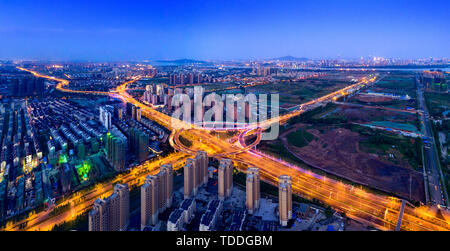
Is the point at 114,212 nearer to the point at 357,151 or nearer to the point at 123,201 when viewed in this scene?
the point at 123,201

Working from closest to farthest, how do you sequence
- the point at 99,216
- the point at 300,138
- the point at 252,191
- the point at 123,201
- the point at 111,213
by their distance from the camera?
the point at 99,216
the point at 111,213
the point at 123,201
the point at 252,191
the point at 300,138

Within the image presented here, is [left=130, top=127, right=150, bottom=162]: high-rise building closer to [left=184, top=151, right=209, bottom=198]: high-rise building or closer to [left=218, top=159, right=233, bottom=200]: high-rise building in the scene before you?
[left=184, top=151, right=209, bottom=198]: high-rise building

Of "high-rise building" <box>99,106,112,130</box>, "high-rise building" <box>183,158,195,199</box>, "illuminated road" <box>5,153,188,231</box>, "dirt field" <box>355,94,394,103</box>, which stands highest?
"dirt field" <box>355,94,394,103</box>

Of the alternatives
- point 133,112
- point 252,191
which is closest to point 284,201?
point 252,191

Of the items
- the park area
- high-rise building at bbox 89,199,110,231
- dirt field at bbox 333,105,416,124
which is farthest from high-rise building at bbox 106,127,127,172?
dirt field at bbox 333,105,416,124

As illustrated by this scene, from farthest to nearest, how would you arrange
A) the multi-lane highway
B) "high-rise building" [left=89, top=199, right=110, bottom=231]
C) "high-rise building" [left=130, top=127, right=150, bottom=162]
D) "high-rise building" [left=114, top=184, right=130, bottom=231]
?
"high-rise building" [left=130, top=127, right=150, bottom=162], the multi-lane highway, "high-rise building" [left=114, top=184, right=130, bottom=231], "high-rise building" [left=89, top=199, right=110, bottom=231]
